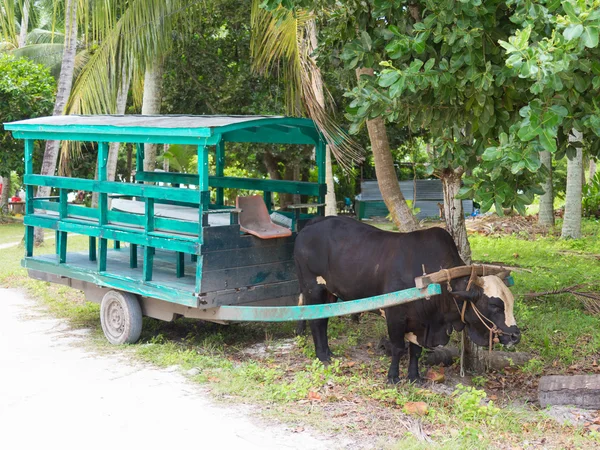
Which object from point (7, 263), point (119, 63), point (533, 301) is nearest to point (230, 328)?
point (533, 301)

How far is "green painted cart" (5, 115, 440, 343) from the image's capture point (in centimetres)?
652

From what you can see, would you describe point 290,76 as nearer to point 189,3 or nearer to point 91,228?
point 189,3

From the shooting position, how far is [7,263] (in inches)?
508

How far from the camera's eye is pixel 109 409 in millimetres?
5539

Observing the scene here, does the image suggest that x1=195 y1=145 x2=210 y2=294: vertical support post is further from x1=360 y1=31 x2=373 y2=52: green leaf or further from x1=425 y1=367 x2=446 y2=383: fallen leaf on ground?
x1=425 y1=367 x2=446 y2=383: fallen leaf on ground

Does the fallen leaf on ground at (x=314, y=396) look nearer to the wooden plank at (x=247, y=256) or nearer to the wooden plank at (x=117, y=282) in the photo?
the wooden plank at (x=117, y=282)

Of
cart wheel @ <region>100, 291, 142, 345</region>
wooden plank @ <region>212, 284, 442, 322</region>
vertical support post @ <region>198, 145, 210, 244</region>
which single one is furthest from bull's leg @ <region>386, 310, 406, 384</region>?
cart wheel @ <region>100, 291, 142, 345</region>

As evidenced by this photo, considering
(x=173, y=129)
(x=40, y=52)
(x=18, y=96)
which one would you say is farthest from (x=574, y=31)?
(x=40, y=52)

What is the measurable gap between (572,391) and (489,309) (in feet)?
2.84

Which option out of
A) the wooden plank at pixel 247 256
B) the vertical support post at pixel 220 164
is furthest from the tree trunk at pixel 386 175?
the vertical support post at pixel 220 164

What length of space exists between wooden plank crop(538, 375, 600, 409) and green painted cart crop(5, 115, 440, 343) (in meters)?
1.25

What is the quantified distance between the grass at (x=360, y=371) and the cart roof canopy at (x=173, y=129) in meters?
2.04

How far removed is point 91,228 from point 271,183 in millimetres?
1980

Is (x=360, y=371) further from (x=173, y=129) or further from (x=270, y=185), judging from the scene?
(x=173, y=129)
